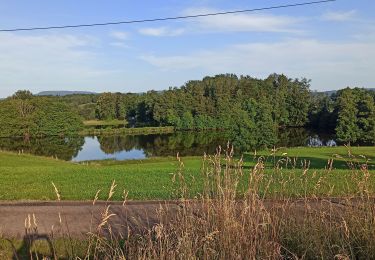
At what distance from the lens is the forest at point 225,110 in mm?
67625

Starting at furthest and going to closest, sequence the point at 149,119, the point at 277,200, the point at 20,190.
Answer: the point at 149,119, the point at 20,190, the point at 277,200

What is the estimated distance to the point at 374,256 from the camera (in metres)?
4.66

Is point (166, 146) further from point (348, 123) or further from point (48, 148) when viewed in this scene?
point (348, 123)

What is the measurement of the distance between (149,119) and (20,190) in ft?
402

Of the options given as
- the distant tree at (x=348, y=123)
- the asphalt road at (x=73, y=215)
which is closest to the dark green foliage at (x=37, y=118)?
the distant tree at (x=348, y=123)

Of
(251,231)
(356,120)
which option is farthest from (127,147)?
(251,231)

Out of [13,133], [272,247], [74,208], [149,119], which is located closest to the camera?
[272,247]

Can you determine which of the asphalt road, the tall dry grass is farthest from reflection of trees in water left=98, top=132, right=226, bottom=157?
the tall dry grass

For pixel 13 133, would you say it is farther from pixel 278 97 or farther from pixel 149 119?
pixel 278 97

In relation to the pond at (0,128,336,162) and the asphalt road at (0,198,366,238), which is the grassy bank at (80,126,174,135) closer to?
the pond at (0,128,336,162)

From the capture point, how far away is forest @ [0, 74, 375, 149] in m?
67.6

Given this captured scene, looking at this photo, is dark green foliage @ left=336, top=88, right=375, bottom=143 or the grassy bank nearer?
dark green foliage @ left=336, top=88, right=375, bottom=143

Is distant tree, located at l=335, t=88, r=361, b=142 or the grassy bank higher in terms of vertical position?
distant tree, located at l=335, t=88, r=361, b=142

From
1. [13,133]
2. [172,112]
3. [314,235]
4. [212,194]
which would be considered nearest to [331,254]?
[314,235]
